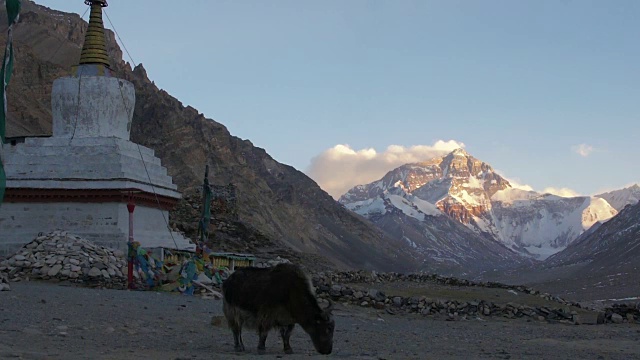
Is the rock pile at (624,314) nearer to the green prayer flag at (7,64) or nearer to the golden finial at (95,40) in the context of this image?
the green prayer flag at (7,64)

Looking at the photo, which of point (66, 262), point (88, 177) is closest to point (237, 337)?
point (66, 262)

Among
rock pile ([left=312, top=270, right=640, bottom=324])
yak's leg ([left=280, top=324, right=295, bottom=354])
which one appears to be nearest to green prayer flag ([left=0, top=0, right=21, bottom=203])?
yak's leg ([left=280, top=324, right=295, bottom=354])

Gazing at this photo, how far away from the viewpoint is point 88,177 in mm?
23500

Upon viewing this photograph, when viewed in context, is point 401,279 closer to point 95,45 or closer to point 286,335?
point 95,45

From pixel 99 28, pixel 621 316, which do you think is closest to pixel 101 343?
pixel 621 316

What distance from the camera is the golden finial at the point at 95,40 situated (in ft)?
87.0

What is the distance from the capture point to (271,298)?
10797mm

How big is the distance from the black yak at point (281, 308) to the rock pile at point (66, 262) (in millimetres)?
9912

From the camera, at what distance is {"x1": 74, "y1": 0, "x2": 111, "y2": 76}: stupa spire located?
86.9 ft

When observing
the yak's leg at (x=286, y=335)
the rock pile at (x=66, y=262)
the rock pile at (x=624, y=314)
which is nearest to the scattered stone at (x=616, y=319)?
the rock pile at (x=624, y=314)

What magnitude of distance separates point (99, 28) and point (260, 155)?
117942mm

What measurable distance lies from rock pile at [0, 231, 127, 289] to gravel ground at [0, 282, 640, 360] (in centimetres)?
A: 271

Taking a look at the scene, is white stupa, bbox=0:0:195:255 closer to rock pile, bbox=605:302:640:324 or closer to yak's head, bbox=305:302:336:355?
rock pile, bbox=605:302:640:324

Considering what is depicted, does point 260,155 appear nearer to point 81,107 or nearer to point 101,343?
point 81,107
